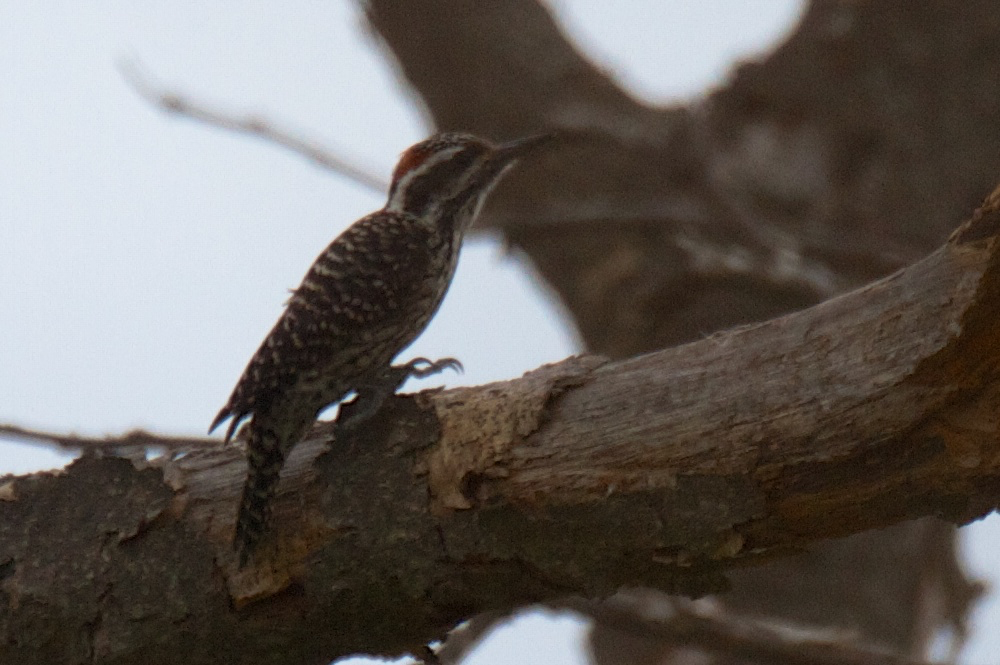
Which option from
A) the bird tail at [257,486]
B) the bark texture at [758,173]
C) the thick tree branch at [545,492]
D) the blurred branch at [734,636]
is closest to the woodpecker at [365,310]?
the bird tail at [257,486]

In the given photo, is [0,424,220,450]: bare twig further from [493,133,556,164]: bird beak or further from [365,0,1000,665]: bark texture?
[365,0,1000,665]: bark texture

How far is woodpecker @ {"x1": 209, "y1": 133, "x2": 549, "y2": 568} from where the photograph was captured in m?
3.54

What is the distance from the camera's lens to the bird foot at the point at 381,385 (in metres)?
3.51

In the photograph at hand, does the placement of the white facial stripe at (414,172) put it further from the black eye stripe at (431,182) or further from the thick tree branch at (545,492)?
the thick tree branch at (545,492)

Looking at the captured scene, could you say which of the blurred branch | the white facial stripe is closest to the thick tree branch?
the blurred branch

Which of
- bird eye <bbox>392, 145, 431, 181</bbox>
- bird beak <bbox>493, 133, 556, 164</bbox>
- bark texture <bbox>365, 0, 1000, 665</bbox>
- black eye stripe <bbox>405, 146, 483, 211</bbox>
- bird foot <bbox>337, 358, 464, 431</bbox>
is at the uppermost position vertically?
bark texture <bbox>365, 0, 1000, 665</bbox>

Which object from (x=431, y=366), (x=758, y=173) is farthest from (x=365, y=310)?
(x=758, y=173)

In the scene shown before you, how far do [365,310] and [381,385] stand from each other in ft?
1.24

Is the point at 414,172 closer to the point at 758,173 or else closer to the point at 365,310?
the point at 365,310

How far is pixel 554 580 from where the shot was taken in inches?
125

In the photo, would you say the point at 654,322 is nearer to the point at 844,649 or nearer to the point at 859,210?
the point at 859,210

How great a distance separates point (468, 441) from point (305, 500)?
453mm

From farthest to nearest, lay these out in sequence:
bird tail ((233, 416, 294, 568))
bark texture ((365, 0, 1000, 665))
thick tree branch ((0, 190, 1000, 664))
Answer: bark texture ((365, 0, 1000, 665))
bird tail ((233, 416, 294, 568))
thick tree branch ((0, 190, 1000, 664))

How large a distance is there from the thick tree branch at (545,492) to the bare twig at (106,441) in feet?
0.36
